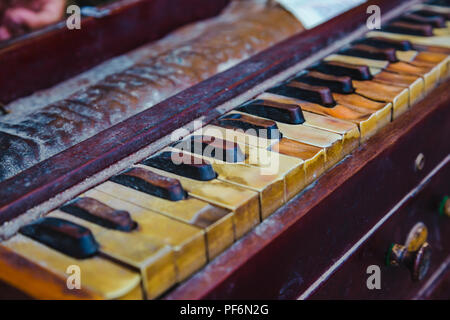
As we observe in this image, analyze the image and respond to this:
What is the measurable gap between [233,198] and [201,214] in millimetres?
82

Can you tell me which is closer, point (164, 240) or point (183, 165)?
point (164, 240)

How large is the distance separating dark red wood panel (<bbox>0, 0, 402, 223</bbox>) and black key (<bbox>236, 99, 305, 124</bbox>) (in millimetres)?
97


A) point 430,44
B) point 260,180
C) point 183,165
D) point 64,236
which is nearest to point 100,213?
point 64,236

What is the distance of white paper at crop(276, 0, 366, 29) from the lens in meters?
2.19

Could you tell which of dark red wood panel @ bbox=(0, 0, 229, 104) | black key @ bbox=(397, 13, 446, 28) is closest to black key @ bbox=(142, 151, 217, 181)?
dark red wood panel @ bbox=(0, 0, 229, 104)

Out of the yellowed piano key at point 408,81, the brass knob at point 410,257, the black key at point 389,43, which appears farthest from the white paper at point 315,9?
the brass knob at point 410,257

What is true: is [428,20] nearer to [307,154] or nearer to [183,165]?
[307,154]

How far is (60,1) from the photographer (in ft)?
6.93

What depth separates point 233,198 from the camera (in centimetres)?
110

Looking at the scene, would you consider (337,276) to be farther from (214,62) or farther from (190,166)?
(214,62)

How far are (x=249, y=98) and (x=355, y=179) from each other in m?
0.39

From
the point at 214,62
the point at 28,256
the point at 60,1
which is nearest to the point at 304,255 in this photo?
the point at 28,256

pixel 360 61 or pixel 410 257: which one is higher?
pixel 360 61

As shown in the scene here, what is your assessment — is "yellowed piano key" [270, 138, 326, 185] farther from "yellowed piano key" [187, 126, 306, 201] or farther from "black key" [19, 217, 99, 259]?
"black key" [19, 217, 99, 259]
